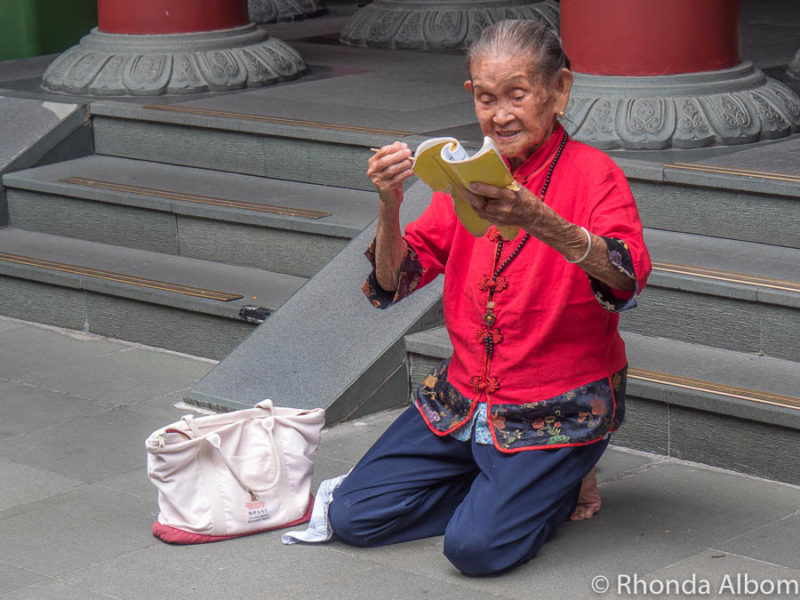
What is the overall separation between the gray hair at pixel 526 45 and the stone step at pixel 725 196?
1.60m

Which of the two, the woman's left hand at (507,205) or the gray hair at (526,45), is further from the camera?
the gray hair at (526,45)

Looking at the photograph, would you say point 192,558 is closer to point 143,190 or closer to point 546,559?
point 546,559

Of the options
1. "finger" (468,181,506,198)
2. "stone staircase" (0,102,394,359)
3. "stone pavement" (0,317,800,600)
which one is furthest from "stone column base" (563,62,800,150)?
"finger" (468,181,506,198)

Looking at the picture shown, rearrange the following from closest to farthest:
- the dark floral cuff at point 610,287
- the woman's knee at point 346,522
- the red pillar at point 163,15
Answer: the dark floral cuff at point 610,287, the woman's knee at point 346,522, the red pillar at point 163,15

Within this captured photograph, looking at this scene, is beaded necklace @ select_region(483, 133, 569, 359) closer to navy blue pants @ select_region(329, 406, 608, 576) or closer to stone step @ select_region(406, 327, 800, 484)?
navy blue pants @ select_region(329, 406, 608, 576)

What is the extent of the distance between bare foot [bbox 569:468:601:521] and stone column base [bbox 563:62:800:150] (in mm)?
1934

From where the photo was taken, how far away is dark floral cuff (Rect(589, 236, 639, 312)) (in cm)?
313

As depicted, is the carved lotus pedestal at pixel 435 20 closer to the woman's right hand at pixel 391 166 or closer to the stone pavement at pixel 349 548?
the stone pavement at pixel 349 548

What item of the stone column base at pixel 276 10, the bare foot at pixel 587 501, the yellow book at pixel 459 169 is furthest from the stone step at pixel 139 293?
the stone column base at pixel 276 10

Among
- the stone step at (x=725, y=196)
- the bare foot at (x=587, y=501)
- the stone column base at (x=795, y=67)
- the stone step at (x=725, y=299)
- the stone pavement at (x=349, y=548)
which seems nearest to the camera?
the stone pavement at (x=349, y=548)

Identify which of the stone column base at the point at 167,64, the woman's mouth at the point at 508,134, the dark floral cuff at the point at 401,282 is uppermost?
the woman's mouth at the point at 508,134

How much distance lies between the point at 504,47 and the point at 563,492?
108cm

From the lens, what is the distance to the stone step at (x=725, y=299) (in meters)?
4.27

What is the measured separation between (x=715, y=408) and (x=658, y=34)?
190cm
